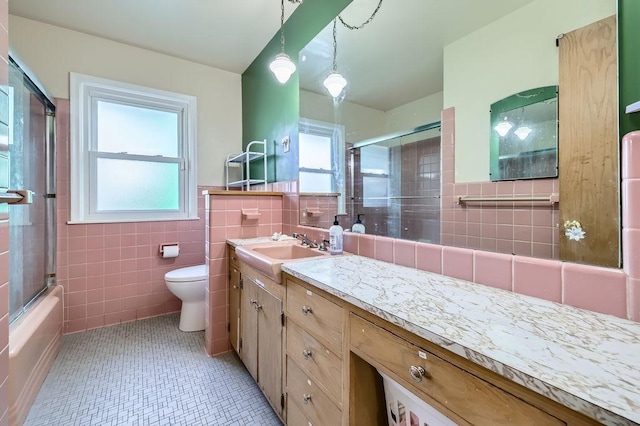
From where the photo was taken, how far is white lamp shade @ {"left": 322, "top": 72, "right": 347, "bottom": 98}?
1.74 m

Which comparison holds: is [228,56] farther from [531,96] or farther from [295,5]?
[531,96]

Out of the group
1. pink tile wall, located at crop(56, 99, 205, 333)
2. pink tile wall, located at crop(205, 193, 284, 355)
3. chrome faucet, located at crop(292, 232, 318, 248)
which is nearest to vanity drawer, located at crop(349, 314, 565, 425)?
chrome faucet, located at crop(292, 232, 318, 248)

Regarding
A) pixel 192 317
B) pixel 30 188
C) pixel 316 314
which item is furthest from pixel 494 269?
pixel 30 188

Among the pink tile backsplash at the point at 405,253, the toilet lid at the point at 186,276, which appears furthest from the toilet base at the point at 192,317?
the pink tile backsplash at the point at 405,253

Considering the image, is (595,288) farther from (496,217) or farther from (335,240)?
(335,240)

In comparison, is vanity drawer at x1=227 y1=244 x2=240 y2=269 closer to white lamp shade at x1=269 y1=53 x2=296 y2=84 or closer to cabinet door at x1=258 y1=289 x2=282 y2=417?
cabinet door at x1=258 y1=289 x2=282 y2=417

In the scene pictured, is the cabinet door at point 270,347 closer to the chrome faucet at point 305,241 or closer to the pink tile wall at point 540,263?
the chrome faucet at point 305,241

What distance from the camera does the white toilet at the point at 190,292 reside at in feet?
7.23

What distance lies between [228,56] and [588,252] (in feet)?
10.1

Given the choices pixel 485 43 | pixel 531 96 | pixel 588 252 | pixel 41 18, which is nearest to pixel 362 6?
pixel 485 43

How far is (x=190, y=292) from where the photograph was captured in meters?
2.24

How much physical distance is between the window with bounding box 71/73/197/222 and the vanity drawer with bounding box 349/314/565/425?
252 cm

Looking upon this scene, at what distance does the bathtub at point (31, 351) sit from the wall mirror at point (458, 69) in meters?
1.84

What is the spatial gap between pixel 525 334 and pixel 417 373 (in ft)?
0.85
